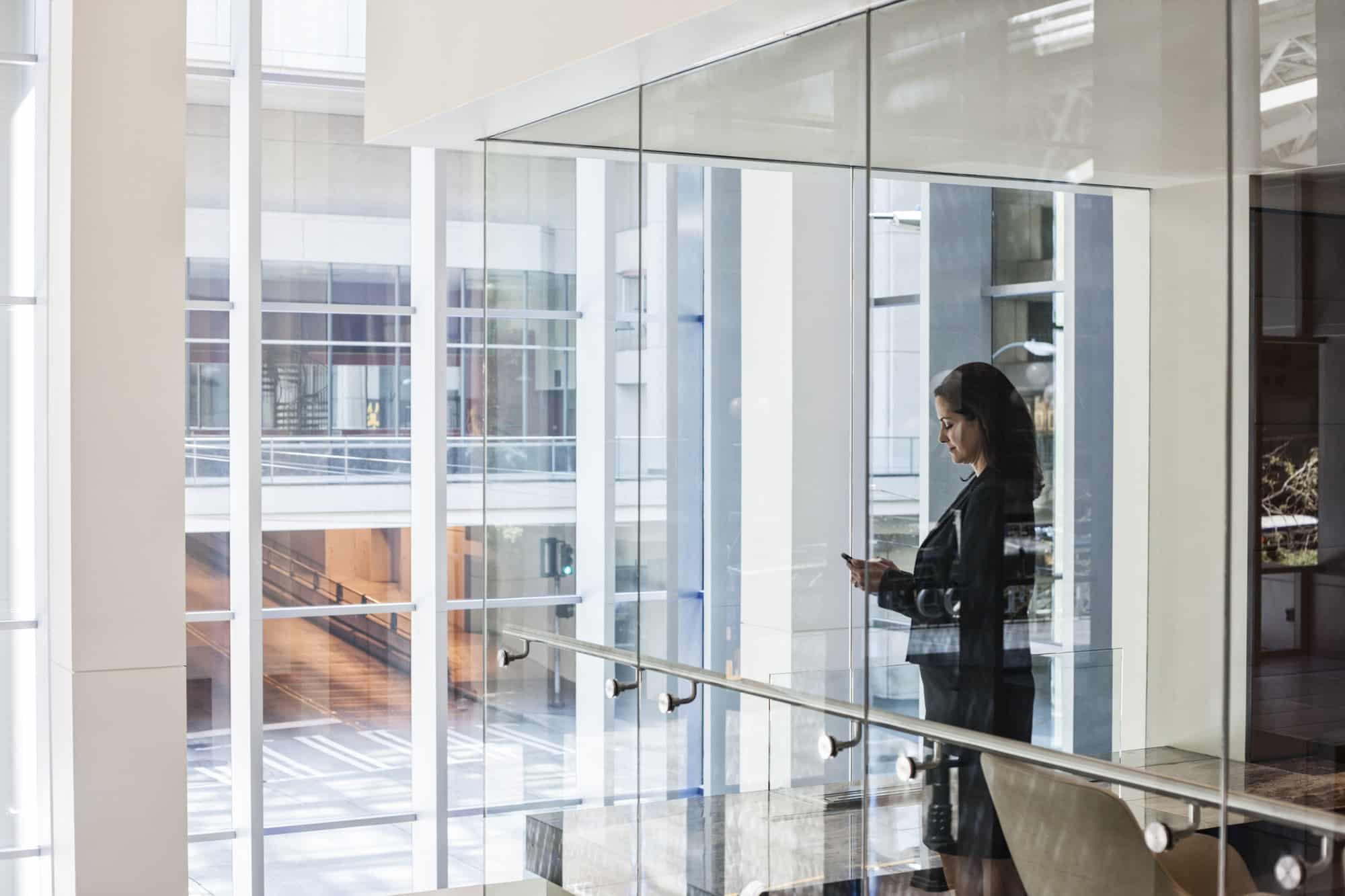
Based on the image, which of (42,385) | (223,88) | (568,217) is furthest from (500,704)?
(223,88)

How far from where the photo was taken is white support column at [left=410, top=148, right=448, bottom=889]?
27.8ft

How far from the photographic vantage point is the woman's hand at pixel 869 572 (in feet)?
10.8

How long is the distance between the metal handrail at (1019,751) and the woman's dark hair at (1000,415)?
58 centimetres

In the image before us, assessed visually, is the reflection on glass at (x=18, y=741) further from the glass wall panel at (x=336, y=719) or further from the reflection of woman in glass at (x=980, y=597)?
the reflection of woman in glass at (x=980, y=597)

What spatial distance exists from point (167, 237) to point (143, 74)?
0.66 metres

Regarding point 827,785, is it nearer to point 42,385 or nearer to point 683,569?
point 683,569

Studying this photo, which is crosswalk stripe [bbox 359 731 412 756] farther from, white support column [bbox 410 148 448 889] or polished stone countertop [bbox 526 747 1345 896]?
polished stone countertop [bbox 526 747 1345 896]

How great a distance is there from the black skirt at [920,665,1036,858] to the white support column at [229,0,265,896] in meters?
5.77

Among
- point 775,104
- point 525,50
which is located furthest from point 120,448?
point 775,104

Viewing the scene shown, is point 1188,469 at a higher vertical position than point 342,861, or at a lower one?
higher

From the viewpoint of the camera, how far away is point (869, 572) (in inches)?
131

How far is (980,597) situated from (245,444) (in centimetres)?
593

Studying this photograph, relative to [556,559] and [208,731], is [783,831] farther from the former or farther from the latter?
[208,731]

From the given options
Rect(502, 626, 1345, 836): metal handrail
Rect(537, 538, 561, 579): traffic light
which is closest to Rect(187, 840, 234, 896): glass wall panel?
Rect(537, 538, 561, 579): traffic light
